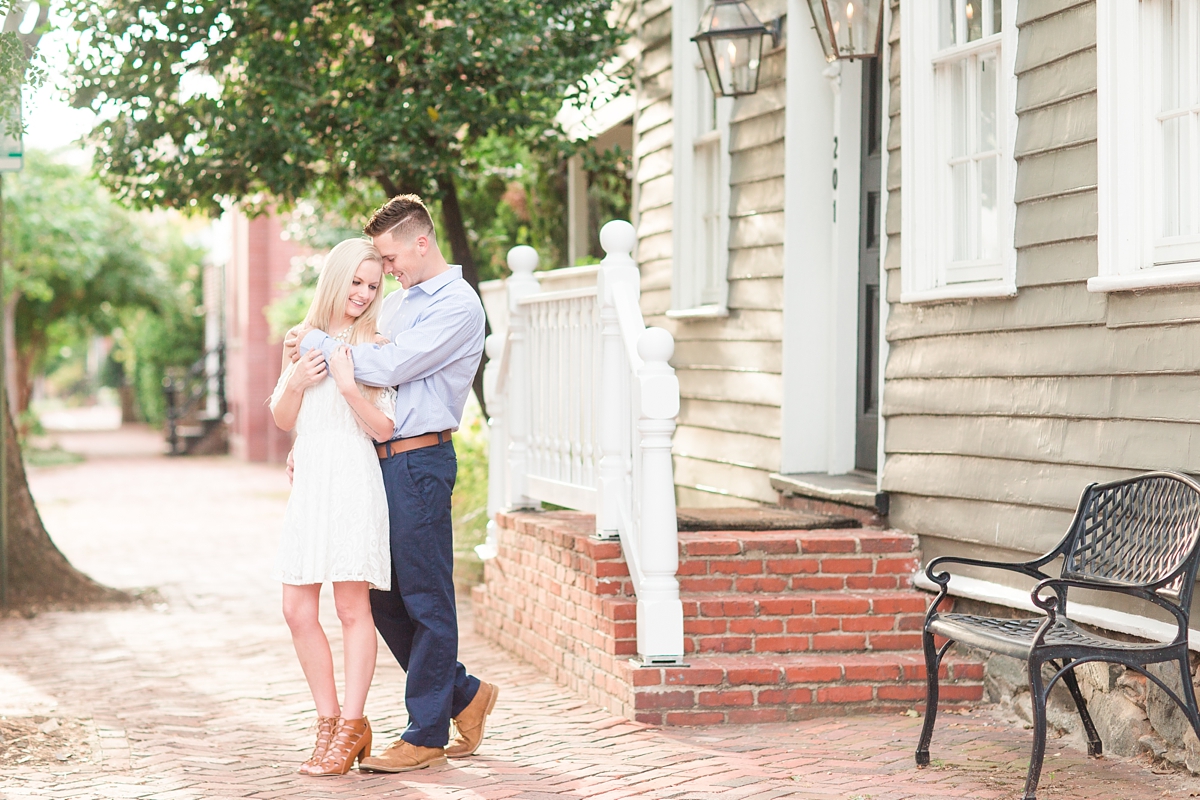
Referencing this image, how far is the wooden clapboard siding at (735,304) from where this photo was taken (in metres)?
7.21

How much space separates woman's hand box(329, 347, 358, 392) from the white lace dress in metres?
0.09

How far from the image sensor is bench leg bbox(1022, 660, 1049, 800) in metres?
4.08

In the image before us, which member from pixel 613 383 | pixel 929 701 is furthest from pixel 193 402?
pixel 929 701

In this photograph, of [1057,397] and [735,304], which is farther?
[735,304]

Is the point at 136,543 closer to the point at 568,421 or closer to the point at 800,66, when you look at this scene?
the point at 568,421

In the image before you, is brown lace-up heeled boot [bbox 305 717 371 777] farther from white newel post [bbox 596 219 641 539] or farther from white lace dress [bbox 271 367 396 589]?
white newel post [bbox 596 219 641 539]

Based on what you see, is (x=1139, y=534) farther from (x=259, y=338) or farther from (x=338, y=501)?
(x=259, y=338)

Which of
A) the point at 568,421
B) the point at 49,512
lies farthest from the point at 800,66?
the point at 49,512

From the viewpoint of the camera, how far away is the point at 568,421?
6.61 metres

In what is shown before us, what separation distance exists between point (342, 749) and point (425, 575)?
0.63m

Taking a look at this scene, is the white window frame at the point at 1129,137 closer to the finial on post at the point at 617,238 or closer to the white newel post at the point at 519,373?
the finial on post at the point at 617,238

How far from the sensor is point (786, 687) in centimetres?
546

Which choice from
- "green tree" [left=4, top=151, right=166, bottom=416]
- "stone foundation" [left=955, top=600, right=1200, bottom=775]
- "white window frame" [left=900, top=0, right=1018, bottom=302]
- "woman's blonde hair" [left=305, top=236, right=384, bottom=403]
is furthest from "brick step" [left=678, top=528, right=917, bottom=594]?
"green tree" [left=4, top=151, right=166, bottom=416]

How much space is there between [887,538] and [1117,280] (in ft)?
5.55
